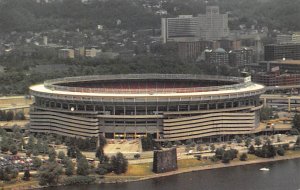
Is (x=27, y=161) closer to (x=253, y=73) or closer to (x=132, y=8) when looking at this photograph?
(x=253, y=73)

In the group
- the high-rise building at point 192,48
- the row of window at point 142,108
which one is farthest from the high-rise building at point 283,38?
the row of window at point 142,108

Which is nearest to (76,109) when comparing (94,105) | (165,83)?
(94,105)

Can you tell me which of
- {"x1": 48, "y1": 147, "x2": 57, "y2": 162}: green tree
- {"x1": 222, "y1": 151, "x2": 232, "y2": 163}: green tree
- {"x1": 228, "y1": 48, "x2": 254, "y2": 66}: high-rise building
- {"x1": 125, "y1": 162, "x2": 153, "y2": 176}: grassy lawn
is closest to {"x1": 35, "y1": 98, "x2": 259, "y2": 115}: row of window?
{"x1": 48, "y1": 147, "x2": 57, "y2": 162}: green tree

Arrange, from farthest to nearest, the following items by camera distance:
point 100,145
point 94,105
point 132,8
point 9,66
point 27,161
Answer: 1. point 132,8
2. point 9,66
3. point 94,105
4. point 100,145
5. point 27,161

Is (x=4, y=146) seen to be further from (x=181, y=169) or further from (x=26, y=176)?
(x=181, y=169)

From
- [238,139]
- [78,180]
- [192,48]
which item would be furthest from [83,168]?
[192,48]

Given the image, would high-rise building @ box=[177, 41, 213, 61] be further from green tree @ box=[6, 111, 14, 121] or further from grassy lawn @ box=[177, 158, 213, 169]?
grassy lawn @ box=[177, 158, 213, 169]
